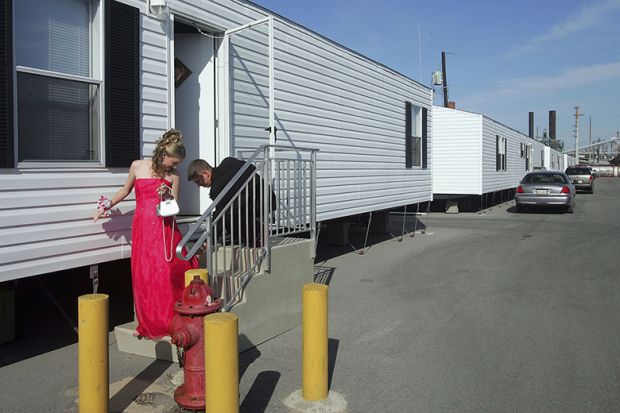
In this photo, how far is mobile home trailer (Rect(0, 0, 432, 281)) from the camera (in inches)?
168

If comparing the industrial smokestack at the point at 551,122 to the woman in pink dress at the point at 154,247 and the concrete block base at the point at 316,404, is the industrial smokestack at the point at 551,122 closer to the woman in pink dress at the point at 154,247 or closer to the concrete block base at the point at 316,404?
the woman in pink dress at the point at 154,247

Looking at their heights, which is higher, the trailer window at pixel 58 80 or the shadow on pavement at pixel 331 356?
the trailer window at pixel 58 80

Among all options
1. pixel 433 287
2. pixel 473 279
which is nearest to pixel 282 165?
pixel 433 287

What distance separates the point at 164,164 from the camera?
4660 millimetres

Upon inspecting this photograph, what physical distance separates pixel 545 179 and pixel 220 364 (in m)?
18.5

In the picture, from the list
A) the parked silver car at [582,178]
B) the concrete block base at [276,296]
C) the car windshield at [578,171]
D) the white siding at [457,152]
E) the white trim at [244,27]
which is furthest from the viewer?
the car windshield at [578,171]

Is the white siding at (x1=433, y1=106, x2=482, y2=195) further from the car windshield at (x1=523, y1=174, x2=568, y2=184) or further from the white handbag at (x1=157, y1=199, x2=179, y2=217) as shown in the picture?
the white handbag at (x1=157, y1=199, x2=179, y2=217)

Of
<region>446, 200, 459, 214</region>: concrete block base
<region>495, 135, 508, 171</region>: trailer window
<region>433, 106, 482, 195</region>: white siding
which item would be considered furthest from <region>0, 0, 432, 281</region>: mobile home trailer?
<region>495, 135, 508, 171</region>: trailer window

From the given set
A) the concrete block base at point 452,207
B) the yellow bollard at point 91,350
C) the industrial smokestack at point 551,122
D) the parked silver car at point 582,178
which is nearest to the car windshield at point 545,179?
the concrete block base at point 452,207

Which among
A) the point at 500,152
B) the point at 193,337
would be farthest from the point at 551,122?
the point at 193,337

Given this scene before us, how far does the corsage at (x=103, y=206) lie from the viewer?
4.70 meters

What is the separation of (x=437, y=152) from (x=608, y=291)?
12819 millimetres

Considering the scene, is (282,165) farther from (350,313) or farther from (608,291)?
(608,291)

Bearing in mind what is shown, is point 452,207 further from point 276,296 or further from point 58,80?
point 58,80
